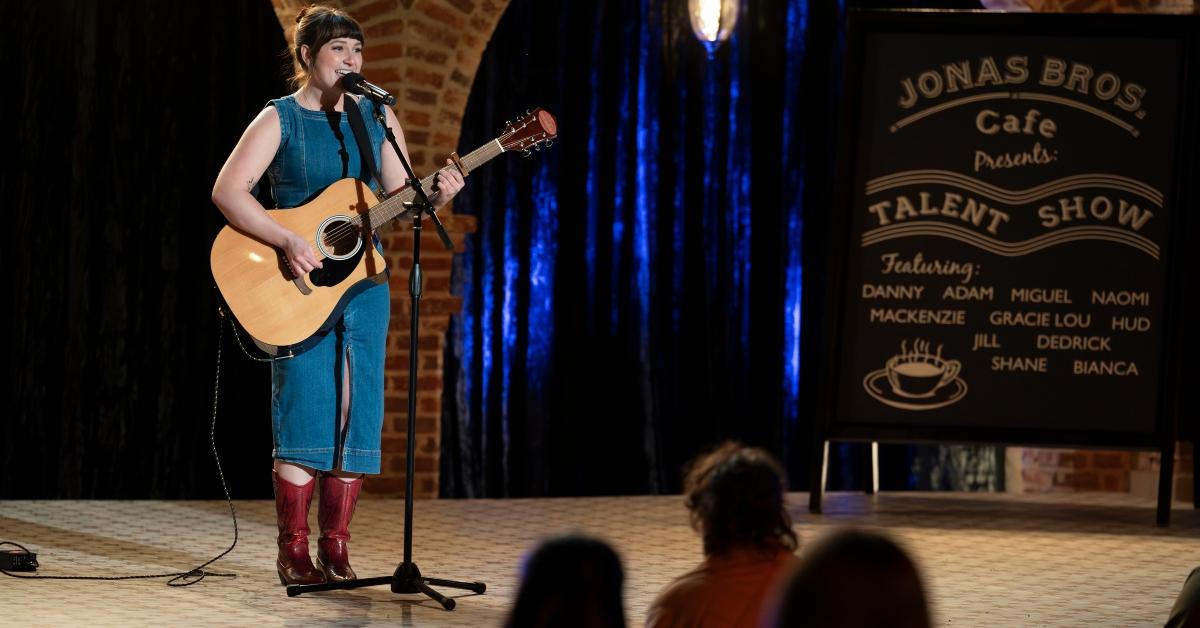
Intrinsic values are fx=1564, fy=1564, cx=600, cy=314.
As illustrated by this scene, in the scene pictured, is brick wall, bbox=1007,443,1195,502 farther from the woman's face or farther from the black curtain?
the woman's face

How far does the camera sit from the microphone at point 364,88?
12.9 ft

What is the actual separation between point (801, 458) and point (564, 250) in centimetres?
161

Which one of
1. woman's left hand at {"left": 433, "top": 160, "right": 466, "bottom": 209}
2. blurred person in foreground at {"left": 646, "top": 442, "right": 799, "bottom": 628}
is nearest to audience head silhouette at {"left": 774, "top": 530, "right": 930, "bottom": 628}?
blurred person in foreground at {"left": 646, "top": 442, "right": 799, "bottom": 628}

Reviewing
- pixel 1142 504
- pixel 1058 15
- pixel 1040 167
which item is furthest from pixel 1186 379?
pixel 1058 15

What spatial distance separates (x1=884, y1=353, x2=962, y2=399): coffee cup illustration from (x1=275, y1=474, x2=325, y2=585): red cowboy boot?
2.73m

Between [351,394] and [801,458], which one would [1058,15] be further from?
[351,394]

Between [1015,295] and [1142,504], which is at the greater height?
[1015,295]

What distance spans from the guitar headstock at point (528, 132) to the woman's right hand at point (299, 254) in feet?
1.87

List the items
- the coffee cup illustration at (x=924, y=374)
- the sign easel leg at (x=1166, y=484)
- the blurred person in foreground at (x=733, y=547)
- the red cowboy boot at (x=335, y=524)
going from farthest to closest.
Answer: the coffee cup illustration at (x=924, y=374) < the sign easel leg at (x=1166, y=484) < the red cowboy boot at (x=335, y=524) < the blurred person in foreground at (x=733, y=547)

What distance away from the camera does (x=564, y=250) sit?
7402 millimetres

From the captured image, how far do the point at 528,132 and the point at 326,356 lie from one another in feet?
2.66

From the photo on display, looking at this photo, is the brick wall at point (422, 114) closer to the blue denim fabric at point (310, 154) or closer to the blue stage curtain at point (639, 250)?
the blue stage curtain at point (639, 250)

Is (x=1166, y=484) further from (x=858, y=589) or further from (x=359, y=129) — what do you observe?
(x=858, y=589)

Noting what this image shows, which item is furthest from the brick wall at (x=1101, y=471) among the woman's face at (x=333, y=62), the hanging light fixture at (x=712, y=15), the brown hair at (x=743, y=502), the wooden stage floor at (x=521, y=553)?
the brown hair at (x=743, y=502)
